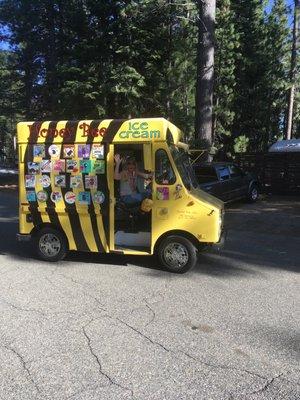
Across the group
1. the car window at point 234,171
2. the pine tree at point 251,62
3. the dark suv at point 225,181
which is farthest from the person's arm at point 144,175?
the pine tree at point 251,62

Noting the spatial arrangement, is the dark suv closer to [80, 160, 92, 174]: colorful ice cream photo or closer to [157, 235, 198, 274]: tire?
[157, 235, 198, 274]: tire

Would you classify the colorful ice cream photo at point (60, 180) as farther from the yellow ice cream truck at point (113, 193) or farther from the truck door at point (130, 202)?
the truck door at point (130, 202)

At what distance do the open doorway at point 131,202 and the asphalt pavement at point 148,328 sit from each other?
0.46 meters

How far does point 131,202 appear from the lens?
25.5ft

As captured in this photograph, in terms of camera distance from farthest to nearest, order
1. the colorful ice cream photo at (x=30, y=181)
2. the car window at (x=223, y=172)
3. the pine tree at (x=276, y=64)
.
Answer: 1. the pine tree at (x=276, y=64)
2. the car window at (x=223, y=172)
3. the colorful ice cream photo at (x=30, y=181)

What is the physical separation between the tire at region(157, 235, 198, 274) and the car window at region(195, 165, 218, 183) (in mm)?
6737

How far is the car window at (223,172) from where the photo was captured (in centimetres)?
1444

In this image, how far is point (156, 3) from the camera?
17.8 meters

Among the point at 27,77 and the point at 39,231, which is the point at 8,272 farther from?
the point at 27,77

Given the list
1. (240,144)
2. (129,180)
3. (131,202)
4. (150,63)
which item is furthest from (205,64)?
(240,144)

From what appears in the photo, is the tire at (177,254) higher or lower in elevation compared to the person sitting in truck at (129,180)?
lower

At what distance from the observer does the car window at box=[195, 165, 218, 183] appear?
1396 centimetres

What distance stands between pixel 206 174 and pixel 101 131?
23.7 ft

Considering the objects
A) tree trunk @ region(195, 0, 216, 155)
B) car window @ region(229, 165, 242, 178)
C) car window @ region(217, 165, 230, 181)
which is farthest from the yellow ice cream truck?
tree trunk @ region(195, 0, 216, 155)
